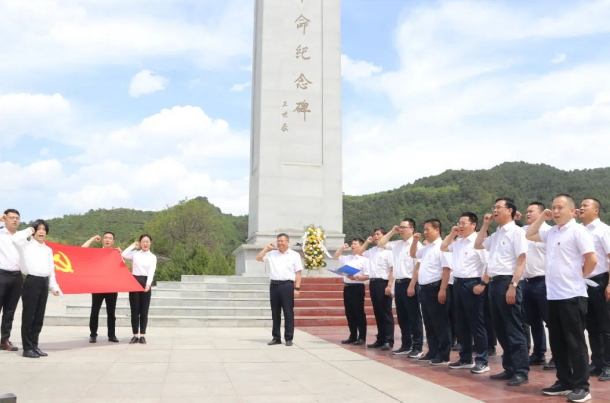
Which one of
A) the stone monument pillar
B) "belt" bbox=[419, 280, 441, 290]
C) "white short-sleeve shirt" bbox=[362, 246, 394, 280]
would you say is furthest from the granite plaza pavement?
the stone monument pillar

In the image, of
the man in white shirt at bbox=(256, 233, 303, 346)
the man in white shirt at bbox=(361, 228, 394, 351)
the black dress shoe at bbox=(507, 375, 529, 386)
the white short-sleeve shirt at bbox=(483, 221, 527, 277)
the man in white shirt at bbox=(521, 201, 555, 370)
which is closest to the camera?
the black dress shoe at bbox=(507, 375, 529, 386)

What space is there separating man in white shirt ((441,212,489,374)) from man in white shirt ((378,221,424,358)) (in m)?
0.99

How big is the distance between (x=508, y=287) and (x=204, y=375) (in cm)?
313

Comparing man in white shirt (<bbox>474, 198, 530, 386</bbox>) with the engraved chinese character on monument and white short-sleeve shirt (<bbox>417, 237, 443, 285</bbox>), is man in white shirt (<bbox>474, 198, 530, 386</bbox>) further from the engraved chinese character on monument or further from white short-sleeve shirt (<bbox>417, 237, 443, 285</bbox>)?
the engraved chinese character on monument

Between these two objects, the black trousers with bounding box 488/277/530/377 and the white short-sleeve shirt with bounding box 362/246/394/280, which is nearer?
the black trousers with bounding box 488/277/530/377

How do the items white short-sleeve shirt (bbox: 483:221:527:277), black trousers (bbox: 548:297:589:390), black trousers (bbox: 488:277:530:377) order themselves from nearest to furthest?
1. black trousers (bbox: 548:297:589:390)
2. black trousers (bbox: 488:277:530:377)
3. white short-sleeve shirt (bbox: 483:221:527:277)

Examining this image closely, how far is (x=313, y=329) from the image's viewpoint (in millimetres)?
10609

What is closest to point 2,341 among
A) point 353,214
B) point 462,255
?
point 462,255

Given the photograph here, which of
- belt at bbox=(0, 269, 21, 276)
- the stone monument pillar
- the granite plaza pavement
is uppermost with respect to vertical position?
the stone monument pillar

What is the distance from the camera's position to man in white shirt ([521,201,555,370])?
19.7 ft

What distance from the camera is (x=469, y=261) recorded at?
233 inches

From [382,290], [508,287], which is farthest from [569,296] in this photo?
[382,290]

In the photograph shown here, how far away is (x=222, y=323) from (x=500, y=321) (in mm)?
6502

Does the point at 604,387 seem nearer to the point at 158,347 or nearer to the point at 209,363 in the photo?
the point at 209,363
